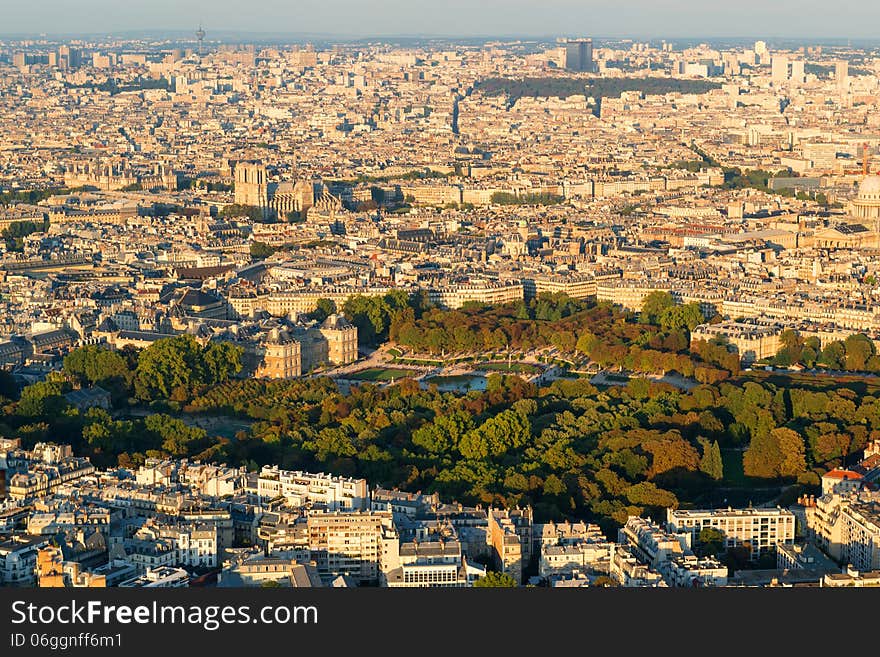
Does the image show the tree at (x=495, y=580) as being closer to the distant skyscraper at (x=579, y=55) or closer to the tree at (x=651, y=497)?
the tree at (x=651, y=497)

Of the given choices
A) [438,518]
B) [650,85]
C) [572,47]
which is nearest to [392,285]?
[438,518]

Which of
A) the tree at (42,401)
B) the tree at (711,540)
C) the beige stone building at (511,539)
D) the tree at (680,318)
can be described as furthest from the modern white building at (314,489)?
the tree at (680,318)

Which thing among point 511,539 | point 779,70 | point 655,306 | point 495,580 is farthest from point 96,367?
point 779,70

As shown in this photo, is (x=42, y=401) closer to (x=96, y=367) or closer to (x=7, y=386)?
(x=7, y=386)

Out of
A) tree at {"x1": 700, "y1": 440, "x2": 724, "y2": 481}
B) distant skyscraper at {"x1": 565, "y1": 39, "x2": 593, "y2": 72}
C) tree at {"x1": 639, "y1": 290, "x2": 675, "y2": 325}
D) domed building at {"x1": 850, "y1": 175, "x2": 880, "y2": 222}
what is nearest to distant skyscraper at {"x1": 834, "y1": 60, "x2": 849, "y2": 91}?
distant skyscraper at {"x1": 565, "y1": 39, "x2": 593, "y2": 72}

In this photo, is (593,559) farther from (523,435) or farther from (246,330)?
(246,330)
